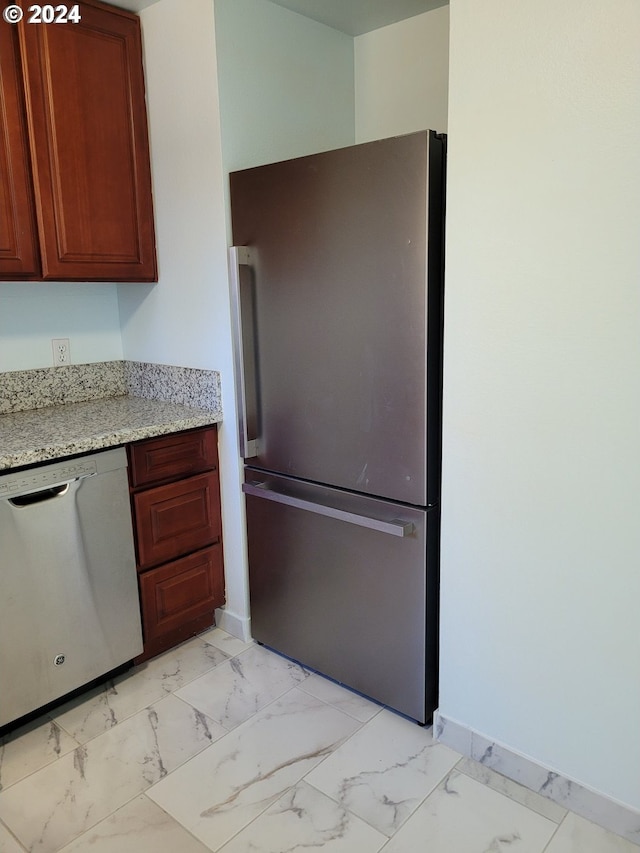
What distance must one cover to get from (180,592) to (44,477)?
0.71 metres

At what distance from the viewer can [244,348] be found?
Answer: 205 cm

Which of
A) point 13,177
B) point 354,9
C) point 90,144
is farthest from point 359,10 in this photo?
point 13,177

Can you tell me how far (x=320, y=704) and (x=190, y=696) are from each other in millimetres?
430

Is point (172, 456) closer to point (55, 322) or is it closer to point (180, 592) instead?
point (180, 592)

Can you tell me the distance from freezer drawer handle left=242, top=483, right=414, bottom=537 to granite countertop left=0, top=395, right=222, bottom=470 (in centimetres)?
30

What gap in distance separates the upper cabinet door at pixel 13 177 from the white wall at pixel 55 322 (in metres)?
0.31

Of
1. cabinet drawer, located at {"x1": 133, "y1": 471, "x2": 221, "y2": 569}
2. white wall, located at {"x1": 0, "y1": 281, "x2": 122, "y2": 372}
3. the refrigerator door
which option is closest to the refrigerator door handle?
A: the refrigerator door

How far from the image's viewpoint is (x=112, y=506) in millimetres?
2006

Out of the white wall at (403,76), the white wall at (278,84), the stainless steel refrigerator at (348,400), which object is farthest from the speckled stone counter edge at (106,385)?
the white wall at (403,76)

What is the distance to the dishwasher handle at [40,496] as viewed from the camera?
5.84 feet

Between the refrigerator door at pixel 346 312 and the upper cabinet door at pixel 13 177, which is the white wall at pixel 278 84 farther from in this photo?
the upper cabinet door at pixel 13 177

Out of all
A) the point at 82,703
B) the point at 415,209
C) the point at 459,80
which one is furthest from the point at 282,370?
the point at 82,703

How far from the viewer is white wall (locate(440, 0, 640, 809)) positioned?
1.32m

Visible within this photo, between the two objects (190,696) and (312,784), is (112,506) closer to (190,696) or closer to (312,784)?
(190,696)
